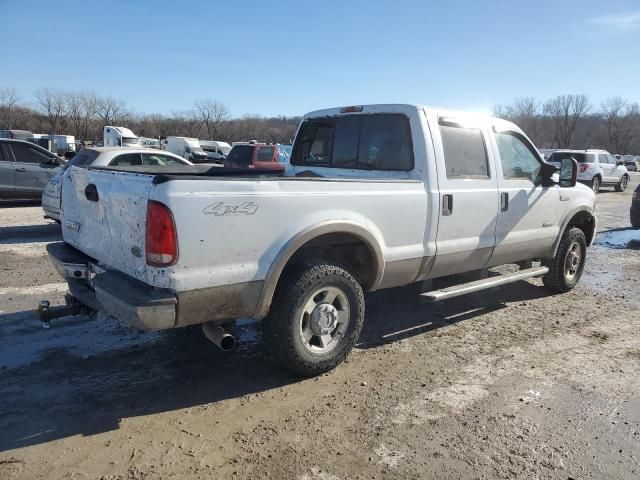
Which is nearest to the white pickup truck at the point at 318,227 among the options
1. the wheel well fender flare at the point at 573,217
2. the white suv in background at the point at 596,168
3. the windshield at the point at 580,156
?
the wheel well fender flare at the point at 573,217

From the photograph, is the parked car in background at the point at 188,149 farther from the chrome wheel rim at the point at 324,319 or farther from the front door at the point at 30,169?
Answer: the chrome wheel rim at the point at 324,319

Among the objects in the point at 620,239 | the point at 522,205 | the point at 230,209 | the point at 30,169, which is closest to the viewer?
the point at 230,209

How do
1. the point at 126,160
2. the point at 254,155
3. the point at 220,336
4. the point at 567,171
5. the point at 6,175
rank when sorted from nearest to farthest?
the point at 220,336, the point at 567,171, the point at 126,160, the point at 6,175, the point at 254,155

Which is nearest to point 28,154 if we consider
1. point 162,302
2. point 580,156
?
point 162,302

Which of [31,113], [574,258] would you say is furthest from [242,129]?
[574,258]

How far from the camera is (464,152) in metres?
4.84

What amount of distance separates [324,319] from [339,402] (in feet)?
2.00

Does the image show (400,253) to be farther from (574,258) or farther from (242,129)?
(242,129)

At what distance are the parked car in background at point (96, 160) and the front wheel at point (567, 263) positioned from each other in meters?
6.16

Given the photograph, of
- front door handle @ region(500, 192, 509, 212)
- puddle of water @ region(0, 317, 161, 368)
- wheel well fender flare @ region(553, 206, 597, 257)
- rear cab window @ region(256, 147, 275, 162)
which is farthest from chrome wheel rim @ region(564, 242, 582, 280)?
rear cab window @ region(256, 147, 275, 162)

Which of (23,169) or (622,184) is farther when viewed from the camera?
(622,184)

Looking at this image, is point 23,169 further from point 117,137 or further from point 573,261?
point 117,137

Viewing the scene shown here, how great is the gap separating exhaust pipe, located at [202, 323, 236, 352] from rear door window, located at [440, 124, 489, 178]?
247 centimetres

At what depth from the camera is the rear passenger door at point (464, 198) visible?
455 cm
